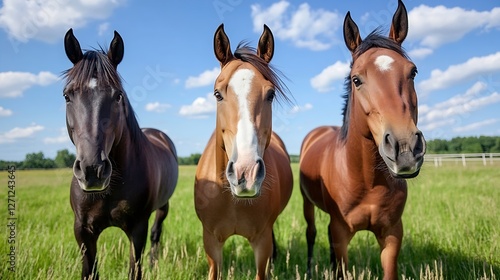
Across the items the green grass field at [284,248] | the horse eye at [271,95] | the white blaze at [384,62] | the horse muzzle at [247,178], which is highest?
the white blaze at [384,62]

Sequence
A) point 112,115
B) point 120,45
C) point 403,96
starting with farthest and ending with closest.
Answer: point 120,45
point 112,115
point 403,96

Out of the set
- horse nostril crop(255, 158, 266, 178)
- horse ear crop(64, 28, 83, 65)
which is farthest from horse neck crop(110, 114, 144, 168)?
horse nostril crop(255, 158, 266, 178)

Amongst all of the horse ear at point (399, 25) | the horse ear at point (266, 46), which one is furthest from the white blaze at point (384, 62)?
the horse ear at point (266, 46)

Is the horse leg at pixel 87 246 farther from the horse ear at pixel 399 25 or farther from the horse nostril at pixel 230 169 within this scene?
the horse ear at pixel 399 25

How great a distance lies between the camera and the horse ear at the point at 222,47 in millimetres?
3114

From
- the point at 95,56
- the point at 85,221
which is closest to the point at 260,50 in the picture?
the point at 95,56

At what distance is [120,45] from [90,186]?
1.70m

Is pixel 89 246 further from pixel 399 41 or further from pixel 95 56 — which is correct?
pixel 399 41

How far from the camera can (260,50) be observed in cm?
331

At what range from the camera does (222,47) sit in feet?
10.5

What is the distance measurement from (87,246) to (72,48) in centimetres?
204

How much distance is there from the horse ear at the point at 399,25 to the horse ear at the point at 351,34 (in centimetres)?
33

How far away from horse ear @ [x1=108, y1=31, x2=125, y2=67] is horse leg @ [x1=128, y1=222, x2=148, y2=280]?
5.90 feet

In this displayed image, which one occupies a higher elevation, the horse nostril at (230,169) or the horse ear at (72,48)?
the horse ear at (72,48)
